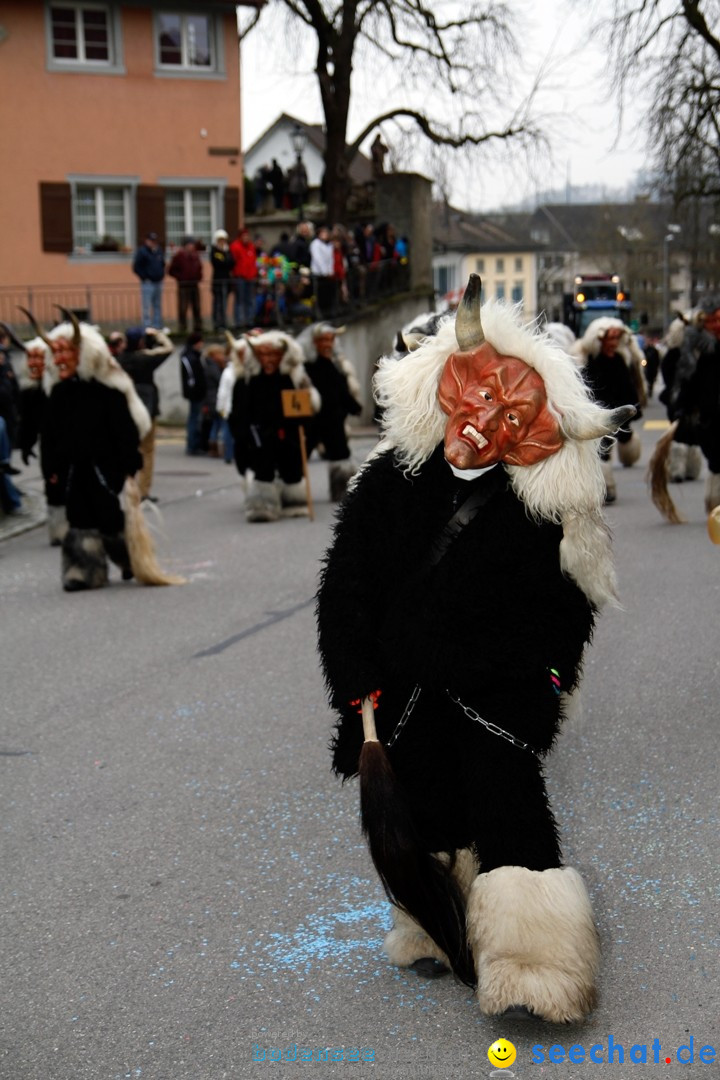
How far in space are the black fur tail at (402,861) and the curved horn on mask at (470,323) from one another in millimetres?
1132

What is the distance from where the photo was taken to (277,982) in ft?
12.8

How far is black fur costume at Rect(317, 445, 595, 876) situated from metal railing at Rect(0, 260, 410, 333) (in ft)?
71.4

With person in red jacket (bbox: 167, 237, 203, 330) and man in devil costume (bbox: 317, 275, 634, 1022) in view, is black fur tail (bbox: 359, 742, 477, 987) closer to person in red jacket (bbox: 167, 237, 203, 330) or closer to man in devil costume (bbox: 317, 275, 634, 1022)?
man in devil costume (bbox: 317, 275, 634, 1022)

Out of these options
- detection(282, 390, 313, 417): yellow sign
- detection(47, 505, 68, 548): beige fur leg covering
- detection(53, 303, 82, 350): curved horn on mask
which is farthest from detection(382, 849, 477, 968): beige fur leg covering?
detection(282, 390, 313, 417): yellow sign

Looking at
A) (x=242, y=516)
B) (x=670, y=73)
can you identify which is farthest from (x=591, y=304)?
(x=242, y=516)

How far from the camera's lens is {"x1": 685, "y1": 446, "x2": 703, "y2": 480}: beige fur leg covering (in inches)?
621

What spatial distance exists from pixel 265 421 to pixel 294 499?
2.98ft

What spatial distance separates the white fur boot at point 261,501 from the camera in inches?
550

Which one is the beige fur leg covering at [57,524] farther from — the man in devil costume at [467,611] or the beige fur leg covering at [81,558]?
the man in devil costume at [467,611]

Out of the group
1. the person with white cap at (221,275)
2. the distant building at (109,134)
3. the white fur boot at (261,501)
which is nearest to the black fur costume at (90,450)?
the white fur boot at (261,501)

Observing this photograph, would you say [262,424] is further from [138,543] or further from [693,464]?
[693,464]

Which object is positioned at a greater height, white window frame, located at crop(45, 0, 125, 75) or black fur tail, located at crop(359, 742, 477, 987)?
white window frame, located at crop(45, 0, 125, 75)

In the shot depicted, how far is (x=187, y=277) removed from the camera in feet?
81.7

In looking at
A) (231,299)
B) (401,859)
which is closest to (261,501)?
(401,859)
